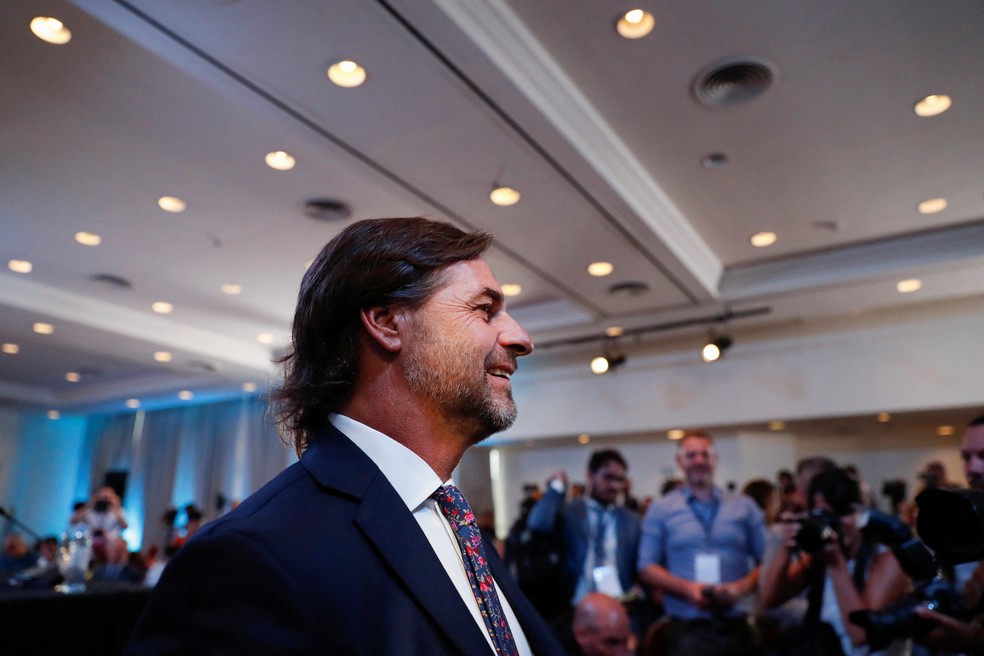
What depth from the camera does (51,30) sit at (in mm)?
2934

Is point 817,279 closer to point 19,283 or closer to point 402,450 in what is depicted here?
point 402,450

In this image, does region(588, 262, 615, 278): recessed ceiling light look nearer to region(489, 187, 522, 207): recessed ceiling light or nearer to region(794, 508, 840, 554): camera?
region(489, 187, 522, 207): recessed ceiling light

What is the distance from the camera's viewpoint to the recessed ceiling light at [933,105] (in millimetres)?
3468

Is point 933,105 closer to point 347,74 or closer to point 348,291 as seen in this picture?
point 347,74

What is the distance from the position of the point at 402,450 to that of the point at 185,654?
37cm

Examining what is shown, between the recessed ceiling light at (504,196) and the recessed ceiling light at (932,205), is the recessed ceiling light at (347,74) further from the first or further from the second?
the recessed ceiling light at (932,205)

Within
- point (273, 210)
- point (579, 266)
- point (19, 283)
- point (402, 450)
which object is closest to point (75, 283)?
point (19, 283)

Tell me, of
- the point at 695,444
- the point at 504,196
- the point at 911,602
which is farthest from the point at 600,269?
the point at 911,602

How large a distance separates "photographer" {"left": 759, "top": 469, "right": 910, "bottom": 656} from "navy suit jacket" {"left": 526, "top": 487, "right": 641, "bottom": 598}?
1.34 meters

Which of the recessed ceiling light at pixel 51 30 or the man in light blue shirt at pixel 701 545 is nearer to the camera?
the recessed ceiling light at pixel 51 30

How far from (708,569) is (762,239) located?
286 centimetres

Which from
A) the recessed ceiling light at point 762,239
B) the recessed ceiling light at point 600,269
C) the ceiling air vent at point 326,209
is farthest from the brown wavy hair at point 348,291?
the recessed ceiling light at point 762,239

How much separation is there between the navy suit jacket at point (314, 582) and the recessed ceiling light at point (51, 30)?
3.00 meters

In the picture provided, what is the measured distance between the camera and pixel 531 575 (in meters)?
3.60
